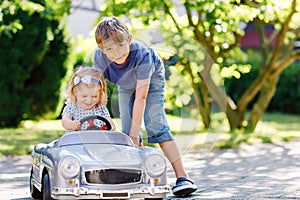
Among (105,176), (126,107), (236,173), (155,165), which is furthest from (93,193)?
(236,173)

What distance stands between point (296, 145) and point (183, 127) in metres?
4.88

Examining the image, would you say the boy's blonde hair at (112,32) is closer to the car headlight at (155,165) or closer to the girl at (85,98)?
the girl at (85,98)

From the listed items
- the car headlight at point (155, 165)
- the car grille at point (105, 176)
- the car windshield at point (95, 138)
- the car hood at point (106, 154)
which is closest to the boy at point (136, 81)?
the car windshield at point (95, 138)

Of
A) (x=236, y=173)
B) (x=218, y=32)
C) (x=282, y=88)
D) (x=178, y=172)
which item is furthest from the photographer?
(x=282, y=88)

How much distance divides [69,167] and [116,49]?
0.96 m

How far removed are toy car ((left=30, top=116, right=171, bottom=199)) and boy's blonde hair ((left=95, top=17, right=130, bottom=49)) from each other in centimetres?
66

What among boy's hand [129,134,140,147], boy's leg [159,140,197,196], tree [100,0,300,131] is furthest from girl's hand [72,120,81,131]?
tree [100,0,300,131]

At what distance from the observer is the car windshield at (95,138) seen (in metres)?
4.81

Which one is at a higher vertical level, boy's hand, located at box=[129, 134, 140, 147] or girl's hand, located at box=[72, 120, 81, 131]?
girl's hand, located at box=[72, 120, 81, 131]

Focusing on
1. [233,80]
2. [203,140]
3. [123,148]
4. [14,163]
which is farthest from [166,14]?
[233,80]

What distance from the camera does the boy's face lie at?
4.96 metres

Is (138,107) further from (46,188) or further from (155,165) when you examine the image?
(46,188)

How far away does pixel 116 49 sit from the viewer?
4.99 metres

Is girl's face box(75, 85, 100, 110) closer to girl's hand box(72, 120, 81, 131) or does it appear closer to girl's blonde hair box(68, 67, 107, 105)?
girl's blonde hair box(68, 67, 107, 105)
